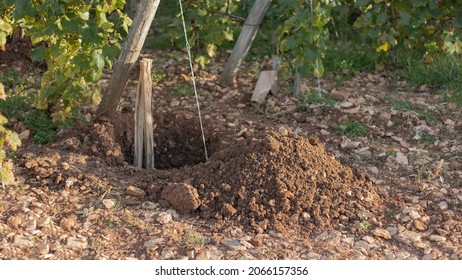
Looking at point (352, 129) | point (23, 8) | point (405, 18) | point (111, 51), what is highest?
point (23, 8)

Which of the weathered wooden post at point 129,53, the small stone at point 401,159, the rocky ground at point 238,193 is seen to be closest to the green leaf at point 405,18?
the rocky ground at point 238,193

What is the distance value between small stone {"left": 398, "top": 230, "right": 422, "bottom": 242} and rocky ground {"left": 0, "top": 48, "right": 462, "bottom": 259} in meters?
0.01

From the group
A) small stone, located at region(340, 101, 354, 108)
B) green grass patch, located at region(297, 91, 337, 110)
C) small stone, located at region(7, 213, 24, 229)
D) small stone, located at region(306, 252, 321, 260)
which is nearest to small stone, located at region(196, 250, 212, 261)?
small stone, located at region(306, 252, 321, 260)

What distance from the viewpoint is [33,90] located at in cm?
600

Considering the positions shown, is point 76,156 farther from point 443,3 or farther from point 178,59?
point 443,3

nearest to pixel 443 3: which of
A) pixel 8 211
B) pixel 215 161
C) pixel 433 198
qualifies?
pixel 433 198

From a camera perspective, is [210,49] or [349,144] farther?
[210,49]

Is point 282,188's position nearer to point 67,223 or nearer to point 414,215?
point 414,215

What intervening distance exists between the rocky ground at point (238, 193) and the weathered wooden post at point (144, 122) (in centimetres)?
13

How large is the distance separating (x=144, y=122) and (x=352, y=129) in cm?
148

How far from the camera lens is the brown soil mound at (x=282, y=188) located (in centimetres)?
440

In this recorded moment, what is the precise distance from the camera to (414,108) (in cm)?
604

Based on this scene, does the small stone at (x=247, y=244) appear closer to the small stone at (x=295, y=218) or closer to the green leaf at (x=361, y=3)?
the small stone at (x=295, y=218)

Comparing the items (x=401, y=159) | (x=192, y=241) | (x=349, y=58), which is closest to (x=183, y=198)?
(x=192, y=241)
